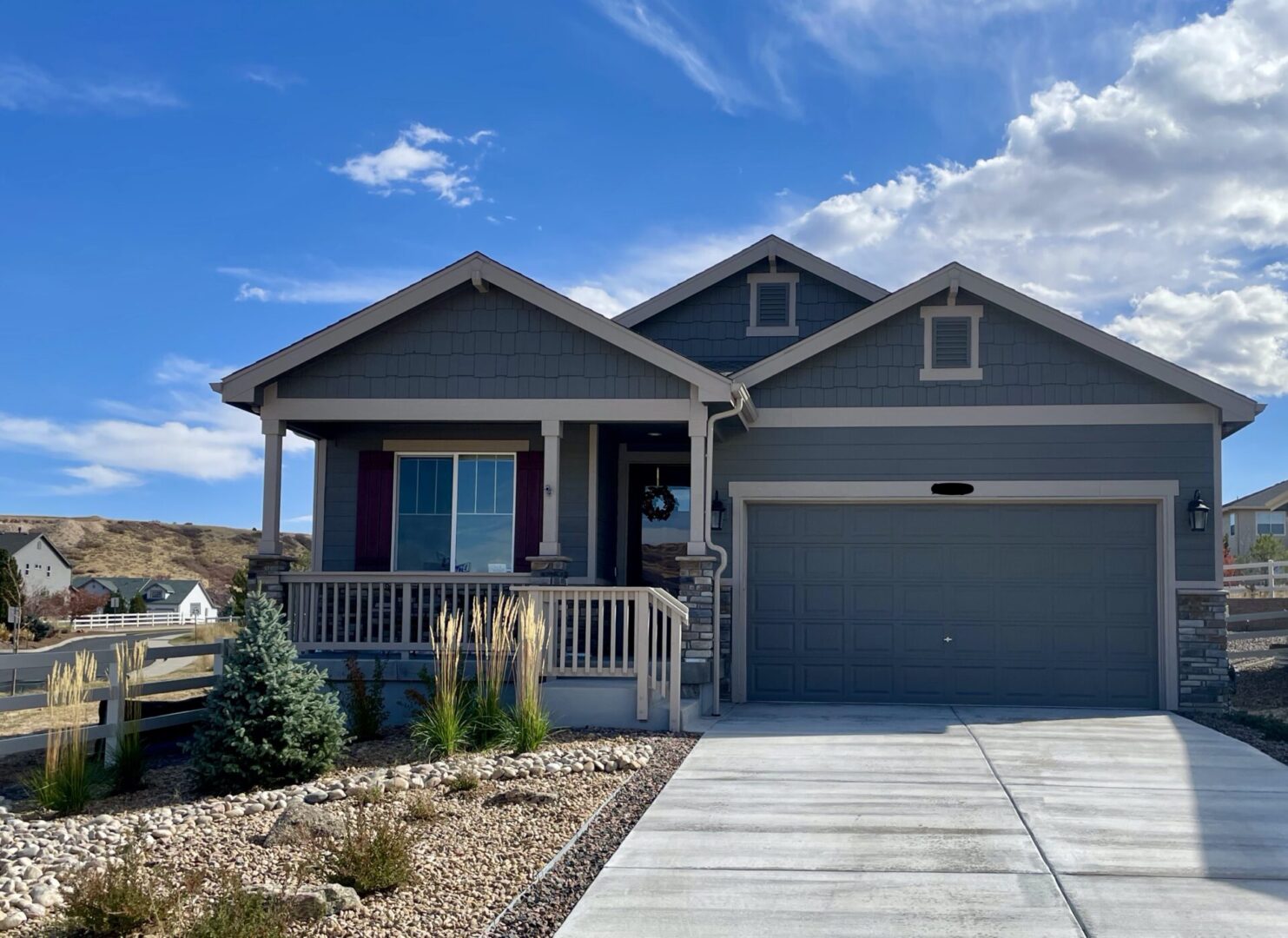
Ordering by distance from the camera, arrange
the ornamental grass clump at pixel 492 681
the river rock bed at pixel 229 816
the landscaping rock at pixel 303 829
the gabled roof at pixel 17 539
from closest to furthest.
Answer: the river rock bed at pixel 229 816, the landscaping rock at pixel 303 829, the ornamental grass clump at pixel 492 681, the gabled roof at pixel 17 539

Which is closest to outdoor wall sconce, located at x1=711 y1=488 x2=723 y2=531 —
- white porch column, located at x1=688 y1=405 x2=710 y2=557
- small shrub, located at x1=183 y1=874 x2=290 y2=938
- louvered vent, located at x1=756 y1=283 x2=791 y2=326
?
white porch column, located at x1=688 y1=405 x2=710 y2=557

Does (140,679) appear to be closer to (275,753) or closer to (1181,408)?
(275,753)

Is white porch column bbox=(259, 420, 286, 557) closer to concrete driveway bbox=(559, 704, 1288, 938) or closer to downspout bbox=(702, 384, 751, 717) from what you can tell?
downspout bbox=(702, 384, 751, 717)

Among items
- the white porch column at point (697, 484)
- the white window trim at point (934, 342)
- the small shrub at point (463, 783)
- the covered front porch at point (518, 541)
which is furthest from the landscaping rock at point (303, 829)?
the white window trim at point (934, 342)

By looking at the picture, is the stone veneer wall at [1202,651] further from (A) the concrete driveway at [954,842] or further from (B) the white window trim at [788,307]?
(B) the white window trim at [788,307]

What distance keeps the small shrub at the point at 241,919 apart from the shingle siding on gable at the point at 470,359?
283 inches

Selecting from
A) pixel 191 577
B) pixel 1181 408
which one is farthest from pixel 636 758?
pixel 191 577

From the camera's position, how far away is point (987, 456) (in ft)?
42.0

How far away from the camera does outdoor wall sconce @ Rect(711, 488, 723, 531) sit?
12.8 m

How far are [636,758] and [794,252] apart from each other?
27.3ft

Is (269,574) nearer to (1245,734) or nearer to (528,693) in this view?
(528,693)

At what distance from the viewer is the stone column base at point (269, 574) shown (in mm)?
11695

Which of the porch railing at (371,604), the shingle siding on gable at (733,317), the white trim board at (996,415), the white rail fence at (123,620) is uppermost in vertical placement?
the shingle siding on gable at (733,317)

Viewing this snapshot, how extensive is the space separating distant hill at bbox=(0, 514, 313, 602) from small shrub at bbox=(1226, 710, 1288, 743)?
6072 cm
